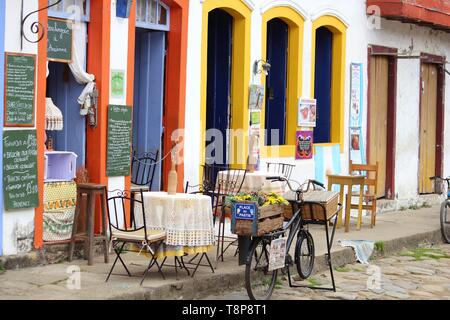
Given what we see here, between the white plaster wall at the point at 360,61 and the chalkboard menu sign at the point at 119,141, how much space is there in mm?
1202

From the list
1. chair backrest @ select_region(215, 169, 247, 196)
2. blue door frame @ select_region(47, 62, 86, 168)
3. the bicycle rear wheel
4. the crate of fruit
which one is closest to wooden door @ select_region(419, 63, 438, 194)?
chair backrest @ select_region(215, 169, 247, 196)

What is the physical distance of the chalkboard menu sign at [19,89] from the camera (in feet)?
30.7

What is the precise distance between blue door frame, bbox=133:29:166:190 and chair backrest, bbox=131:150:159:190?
55mm

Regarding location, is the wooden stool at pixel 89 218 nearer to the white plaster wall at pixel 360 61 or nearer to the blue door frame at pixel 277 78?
the white plaster wall at pixel 360 61

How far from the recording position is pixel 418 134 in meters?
18.8

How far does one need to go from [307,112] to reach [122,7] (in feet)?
16.4

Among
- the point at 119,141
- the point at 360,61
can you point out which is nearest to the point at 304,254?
the point at 119,141

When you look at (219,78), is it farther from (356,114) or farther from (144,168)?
(356,114)

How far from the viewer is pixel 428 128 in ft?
64.3

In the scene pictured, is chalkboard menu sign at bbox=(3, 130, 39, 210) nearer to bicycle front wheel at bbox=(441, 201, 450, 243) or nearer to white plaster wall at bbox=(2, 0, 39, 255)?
white plaster wall at bbox=(2, 0, 39, 255)

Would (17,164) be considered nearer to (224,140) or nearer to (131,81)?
(131,81)

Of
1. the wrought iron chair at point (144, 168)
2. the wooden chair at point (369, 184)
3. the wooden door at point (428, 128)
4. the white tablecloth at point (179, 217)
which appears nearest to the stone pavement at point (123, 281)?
the white tablecloth at point (179, 217)
